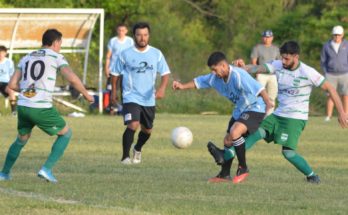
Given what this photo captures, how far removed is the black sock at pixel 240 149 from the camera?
11.9 metres

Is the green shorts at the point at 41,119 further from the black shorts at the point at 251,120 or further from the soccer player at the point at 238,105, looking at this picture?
the black shorts at the point at 251,120

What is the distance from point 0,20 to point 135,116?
41.4 ft

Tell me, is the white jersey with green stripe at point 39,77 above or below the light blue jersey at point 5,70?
above

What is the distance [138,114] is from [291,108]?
267 centimetres

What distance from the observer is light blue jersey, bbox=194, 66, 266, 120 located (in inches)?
468

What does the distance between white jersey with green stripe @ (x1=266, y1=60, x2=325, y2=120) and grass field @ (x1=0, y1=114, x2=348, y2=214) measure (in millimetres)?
757

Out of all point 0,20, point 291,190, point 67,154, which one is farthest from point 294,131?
point 0,20

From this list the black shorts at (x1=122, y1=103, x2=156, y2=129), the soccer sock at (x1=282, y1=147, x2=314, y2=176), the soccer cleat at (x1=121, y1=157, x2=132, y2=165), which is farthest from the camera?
the black shorts at (x1=122, y1=103, x2=156, y2=129)

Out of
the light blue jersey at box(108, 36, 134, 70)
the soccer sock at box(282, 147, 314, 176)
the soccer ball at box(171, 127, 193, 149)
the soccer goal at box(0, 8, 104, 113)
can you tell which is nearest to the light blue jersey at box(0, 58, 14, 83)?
the soccer goal at box(0, 8, 104, 113)

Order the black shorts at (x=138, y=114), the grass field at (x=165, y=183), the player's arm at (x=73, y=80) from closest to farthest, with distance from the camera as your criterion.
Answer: the grass field at (x=165, y=183)
the player's arm at (x=73, y=80)
the black shorts at (x=138, y=114)

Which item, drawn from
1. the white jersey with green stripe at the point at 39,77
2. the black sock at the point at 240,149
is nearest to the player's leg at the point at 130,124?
the black sock at the point at 240,149

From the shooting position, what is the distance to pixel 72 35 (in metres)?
26.9

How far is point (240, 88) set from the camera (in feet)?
39.0

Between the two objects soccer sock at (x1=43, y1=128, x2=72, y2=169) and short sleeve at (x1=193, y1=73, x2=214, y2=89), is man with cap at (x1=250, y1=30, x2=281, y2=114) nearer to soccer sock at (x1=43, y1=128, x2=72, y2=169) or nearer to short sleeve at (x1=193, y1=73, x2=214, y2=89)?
short sleeve at (x1=193, y1=73, x2=214, y2=89)
